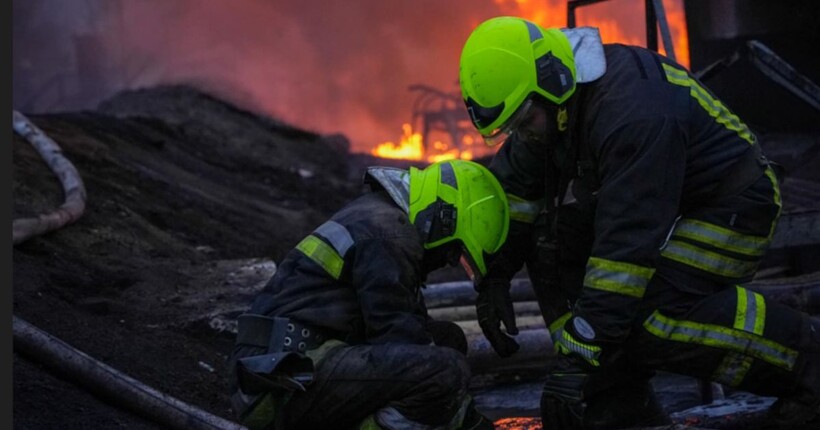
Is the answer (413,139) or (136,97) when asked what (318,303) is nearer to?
(136,97)

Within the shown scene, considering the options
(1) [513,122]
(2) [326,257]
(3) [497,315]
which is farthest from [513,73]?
(3) [497,315]

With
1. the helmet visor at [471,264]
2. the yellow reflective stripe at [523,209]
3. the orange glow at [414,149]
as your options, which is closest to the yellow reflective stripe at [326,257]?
the helmet visor at [471,264]

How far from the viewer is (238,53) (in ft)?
69.4

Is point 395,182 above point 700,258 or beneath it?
above

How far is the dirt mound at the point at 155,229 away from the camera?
17.2 ft

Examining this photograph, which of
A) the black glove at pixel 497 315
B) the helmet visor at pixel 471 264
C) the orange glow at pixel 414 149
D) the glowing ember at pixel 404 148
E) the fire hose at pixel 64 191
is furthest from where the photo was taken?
the glowing ember at pixel 404 148

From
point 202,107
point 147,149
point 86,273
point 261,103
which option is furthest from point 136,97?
point 86,273

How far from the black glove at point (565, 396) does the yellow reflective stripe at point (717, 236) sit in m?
0.60

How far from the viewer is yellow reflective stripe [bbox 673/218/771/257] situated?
12.6 ft

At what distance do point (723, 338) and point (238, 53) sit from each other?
18256 millimetres

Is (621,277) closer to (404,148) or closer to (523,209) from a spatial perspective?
(523,209)

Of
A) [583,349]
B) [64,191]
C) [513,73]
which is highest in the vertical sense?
[513,73]

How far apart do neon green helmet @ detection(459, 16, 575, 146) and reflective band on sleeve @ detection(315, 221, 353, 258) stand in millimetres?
603

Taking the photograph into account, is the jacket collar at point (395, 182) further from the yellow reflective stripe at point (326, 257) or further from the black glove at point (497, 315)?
the black glove at point (497, 315)
